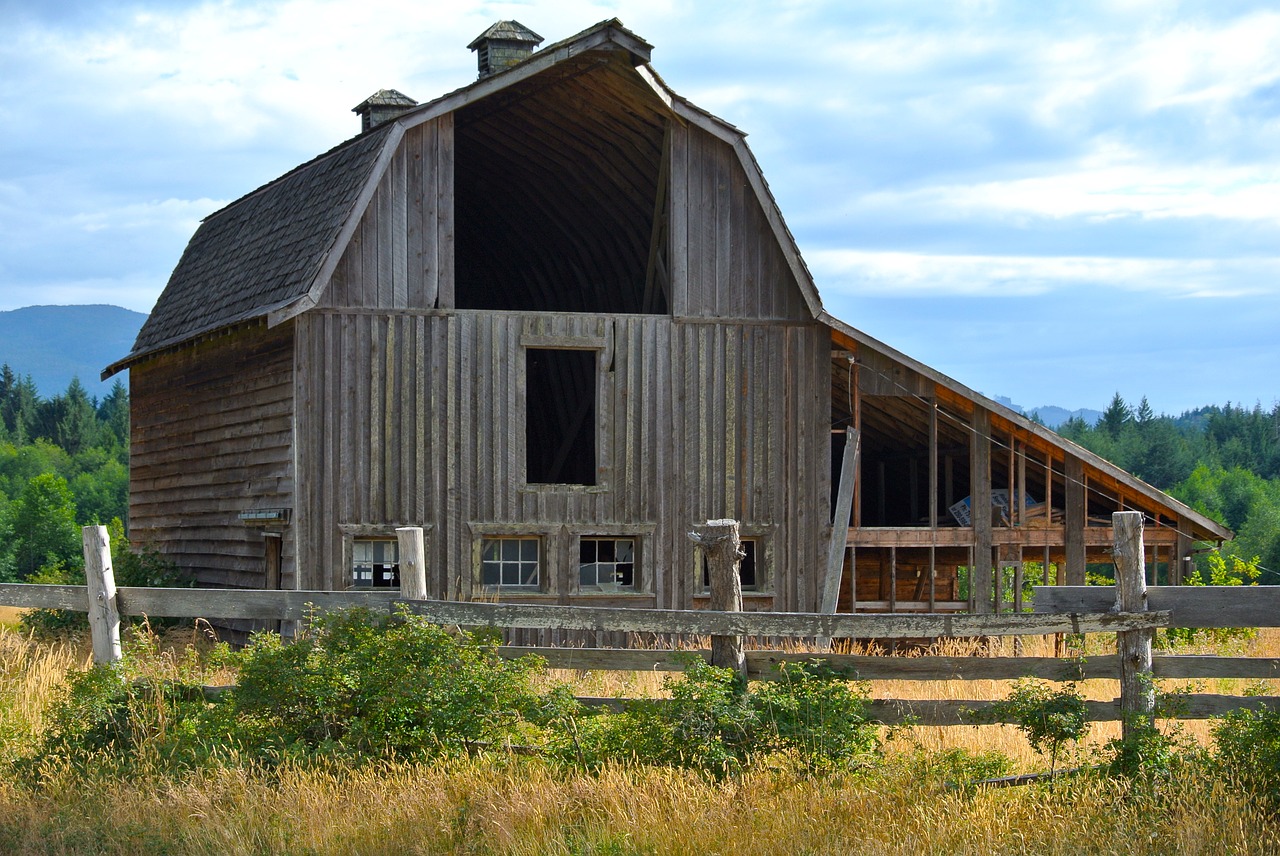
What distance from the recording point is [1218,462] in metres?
122

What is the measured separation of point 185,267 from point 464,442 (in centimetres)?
1025

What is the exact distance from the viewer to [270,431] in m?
19.4

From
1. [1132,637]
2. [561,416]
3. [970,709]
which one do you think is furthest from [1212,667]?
[561,416]

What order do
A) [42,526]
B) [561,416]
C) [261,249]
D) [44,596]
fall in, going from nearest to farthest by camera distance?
[44,596]
[261,249]
[561,416]
[42,526]

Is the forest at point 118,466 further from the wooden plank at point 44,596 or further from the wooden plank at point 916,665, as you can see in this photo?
the wooden plank at point 916,665

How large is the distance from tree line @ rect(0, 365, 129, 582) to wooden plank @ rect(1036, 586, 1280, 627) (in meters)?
58.2

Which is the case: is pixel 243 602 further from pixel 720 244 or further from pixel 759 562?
pixel 720 244

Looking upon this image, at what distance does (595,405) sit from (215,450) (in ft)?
19.7

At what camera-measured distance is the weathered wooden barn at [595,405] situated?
18672 millimetres

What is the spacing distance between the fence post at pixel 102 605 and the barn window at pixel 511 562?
7941 millimetres

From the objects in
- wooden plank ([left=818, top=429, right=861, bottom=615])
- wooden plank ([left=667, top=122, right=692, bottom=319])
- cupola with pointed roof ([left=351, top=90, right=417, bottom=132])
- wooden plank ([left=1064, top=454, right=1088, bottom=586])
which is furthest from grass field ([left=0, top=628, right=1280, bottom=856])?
cupola with pointed roof ([left=351, top=90, right=417, bottom=132])

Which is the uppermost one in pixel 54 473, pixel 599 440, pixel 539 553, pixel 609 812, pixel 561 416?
pixel 54 473

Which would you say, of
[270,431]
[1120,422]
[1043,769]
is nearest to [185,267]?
[270,431]

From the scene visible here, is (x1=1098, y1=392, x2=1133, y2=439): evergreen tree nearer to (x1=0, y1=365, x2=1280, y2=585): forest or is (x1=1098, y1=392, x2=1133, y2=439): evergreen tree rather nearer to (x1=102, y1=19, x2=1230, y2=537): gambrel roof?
(x1=0, y1=365, x2=1280, y2=585): forest
